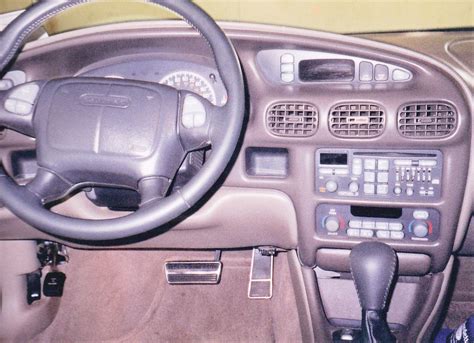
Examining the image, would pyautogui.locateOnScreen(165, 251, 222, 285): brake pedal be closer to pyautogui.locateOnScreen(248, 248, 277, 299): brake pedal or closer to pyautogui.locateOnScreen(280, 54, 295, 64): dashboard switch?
pyautogui.locateOnScreen(248, 248, 277, 299): brake pedal

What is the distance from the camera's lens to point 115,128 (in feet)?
3.28

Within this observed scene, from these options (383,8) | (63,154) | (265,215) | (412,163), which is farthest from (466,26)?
(63,154)

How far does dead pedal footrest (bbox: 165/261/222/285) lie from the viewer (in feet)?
5.32

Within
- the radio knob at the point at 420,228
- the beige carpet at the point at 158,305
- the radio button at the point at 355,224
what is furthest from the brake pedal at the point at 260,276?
the radio knob at the point at 420,228

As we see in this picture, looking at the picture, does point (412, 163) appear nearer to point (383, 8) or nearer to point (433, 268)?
point (433, 268)

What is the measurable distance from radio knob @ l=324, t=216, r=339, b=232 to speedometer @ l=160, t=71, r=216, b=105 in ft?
1.34

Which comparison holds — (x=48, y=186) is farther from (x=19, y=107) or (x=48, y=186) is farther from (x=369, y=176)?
(x=369, y=176)

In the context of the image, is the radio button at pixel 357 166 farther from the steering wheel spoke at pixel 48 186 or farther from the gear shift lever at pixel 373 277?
the steering wheel spoke at pixel 48 186

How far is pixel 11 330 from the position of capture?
163 centimetres

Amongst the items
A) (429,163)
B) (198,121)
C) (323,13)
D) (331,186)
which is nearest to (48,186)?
(198,121)

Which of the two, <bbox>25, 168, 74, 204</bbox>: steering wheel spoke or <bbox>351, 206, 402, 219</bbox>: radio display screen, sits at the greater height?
<bbox>25, 168, 74, 204</bbox>: steering wheel spoke

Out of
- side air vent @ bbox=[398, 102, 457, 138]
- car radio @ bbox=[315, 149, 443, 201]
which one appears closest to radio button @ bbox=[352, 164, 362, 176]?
car radio @ bbox=[315, 149, 443, 201]

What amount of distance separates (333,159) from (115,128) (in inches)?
20.2

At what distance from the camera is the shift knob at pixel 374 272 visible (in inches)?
44.9
